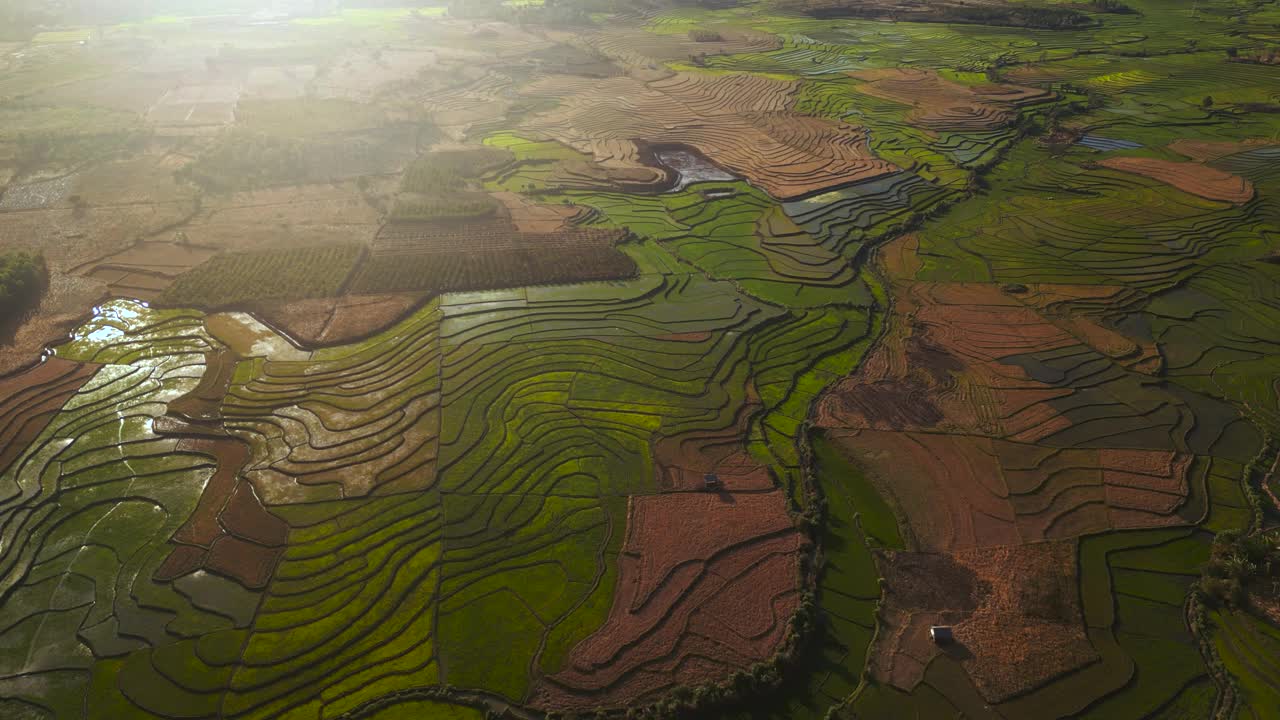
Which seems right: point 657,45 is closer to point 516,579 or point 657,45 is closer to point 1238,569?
point 516,579

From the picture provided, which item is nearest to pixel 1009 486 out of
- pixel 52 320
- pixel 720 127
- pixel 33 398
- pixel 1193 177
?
pixel 33 398

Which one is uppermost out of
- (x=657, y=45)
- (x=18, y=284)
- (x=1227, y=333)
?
(x=657, y=45)

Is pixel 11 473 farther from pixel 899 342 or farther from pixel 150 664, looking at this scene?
pixel 899 342

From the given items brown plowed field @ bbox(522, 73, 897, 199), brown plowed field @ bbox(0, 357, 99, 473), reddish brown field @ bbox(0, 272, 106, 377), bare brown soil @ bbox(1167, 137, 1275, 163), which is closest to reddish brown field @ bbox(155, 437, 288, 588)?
brown plowed field @ bbox(0, 357, 99, 473)

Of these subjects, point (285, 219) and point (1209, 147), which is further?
point (1209, 147)

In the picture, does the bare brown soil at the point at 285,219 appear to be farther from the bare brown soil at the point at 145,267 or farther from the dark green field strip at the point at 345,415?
the dark green field strip at the point at 345,415
